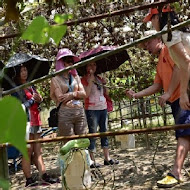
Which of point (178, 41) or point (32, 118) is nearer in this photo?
point (178, 41)

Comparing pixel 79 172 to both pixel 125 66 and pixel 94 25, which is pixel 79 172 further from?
pixel 125 66

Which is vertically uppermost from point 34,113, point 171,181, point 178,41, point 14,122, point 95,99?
point 178,41

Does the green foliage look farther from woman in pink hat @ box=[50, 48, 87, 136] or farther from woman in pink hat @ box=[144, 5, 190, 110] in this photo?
woman in pink hat @ box=[50, 48, 87, 136]

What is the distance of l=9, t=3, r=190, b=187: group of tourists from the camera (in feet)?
8.80

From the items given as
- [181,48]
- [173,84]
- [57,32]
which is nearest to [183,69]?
[181,48]

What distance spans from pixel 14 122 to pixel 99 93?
159 inches

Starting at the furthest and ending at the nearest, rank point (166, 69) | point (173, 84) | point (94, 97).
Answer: point (94, 97) < point (166, 69) < point (173, 84)

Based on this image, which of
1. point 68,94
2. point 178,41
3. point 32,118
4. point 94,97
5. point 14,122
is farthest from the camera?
point 94,97

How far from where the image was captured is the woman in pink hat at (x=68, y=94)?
387cm

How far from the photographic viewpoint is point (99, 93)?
4434mm

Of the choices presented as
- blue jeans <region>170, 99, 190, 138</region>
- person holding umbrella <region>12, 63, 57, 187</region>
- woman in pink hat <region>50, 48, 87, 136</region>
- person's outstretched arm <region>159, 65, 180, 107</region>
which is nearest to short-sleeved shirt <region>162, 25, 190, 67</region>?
person's outstretched arm <region>159, 65, 180, 107</region>

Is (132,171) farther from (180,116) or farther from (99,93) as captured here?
(180,116)

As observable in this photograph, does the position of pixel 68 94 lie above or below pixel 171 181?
above

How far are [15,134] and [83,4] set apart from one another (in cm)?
470
